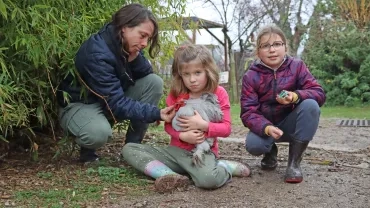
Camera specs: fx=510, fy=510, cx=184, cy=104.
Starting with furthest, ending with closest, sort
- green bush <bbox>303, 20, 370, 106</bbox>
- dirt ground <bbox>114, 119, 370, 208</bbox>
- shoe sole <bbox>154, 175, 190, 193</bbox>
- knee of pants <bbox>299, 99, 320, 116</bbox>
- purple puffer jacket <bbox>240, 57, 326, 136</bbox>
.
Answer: green bush <bbox>303, 20, 370, 106</bbox> < purple puffer jacket <bbox>240, 57, 326, 136</bbox> < knee of pants <bbox>299, 99, 320, 116</bbox> < shoe sole <bbox>154, 175, 190, 193</bbox> < dirt ground <bbox>114, 119, 370, 208</bbox>

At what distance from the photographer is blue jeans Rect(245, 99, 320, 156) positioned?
9.25 ft

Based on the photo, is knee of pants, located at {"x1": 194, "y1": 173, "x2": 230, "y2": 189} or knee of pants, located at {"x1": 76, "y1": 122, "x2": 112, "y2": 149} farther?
knee of pants, located at {"x1": 76, "y1": 122, "x2": 112, "y2": 149}

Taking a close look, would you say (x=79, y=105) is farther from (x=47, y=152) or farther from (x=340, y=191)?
(x=340, y=191)

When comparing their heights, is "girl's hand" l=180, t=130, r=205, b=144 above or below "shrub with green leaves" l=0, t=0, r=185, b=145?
below

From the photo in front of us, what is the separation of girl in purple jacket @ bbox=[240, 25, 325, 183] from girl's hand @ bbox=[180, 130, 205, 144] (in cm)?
36

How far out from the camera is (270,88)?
116 inches

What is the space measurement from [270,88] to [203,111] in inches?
17.9

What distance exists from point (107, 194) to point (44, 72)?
2.85ft

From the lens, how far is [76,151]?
11.4 feet

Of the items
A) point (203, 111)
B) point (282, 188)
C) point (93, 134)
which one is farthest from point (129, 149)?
point (282, 188)

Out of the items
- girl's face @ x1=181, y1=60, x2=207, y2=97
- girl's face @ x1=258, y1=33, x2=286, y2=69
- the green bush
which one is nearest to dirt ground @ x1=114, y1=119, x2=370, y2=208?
girl's face @ x1=181, y1=60, x2=207, y2=97

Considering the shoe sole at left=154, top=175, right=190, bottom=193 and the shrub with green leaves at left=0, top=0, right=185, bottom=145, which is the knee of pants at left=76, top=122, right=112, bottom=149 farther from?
the shoe sole at left=154, top=175, right=190, bottom=193

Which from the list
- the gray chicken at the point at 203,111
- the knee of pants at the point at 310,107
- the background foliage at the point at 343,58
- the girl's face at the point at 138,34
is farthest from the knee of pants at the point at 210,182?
the background foliage at the point at 343,58

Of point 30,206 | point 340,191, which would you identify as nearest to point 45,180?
point 30,206
